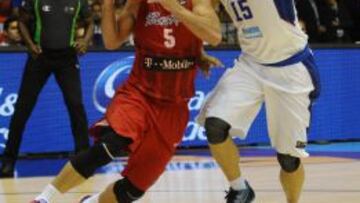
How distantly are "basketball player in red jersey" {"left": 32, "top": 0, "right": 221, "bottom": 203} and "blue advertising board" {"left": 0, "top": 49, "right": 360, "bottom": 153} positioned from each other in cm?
465

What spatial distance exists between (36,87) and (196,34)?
3.98 metres

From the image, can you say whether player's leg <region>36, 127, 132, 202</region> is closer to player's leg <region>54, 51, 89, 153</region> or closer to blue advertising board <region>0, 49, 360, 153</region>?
player's leg <region>54, 51, 89, 153</region>

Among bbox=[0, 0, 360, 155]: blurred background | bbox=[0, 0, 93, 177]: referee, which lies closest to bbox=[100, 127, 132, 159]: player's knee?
bbox=[0, 0, 93, 177]: referee

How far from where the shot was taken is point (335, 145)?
37.9 ft

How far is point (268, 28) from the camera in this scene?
5906 mm

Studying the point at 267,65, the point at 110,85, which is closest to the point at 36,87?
the point at 110,85

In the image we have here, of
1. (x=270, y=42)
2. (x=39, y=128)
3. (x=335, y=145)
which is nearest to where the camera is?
(x=270, y=42)

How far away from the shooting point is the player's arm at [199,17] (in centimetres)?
500

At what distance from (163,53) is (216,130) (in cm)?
68

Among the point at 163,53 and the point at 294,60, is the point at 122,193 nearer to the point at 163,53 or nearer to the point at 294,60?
the point at 163,53

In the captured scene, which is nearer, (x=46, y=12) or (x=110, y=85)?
(x=46, y=12)

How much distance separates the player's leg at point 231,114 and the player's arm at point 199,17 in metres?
0.72

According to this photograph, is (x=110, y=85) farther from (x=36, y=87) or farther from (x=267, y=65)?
(x=267, y=65)

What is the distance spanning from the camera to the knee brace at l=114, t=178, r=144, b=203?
215 inches
